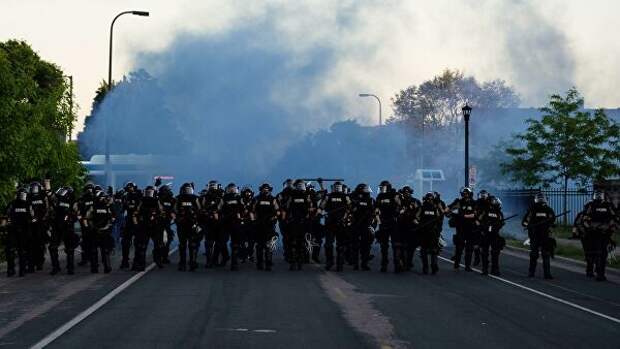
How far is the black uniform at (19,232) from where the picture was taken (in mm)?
22859

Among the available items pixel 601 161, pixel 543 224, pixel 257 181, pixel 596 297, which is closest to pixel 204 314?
pixel 596 297

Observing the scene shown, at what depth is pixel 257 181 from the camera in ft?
238

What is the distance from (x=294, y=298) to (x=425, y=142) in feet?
238

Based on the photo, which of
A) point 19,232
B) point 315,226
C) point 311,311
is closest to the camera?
point 311,311

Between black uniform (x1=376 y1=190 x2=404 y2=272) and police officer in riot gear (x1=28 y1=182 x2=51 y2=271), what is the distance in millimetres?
7102

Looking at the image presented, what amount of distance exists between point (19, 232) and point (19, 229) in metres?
0.07

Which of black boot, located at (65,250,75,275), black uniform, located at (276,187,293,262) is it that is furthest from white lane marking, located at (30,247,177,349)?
black uniform, located at (276,187,293,262)

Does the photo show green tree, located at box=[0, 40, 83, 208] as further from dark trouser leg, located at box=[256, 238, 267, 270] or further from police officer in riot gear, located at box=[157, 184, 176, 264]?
dark trouser leg, located at box=[256, 238, 267, 270]

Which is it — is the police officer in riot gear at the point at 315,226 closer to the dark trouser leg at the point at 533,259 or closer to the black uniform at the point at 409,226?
the black uniform at the point at 409,226

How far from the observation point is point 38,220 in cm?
2330

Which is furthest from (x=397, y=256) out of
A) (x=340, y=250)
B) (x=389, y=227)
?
(x=340, y=250)

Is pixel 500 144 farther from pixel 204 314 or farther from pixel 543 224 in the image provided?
pixel 204 314

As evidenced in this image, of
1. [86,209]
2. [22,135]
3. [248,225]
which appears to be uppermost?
A: [22,135]

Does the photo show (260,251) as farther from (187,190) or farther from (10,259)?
(10,259)
